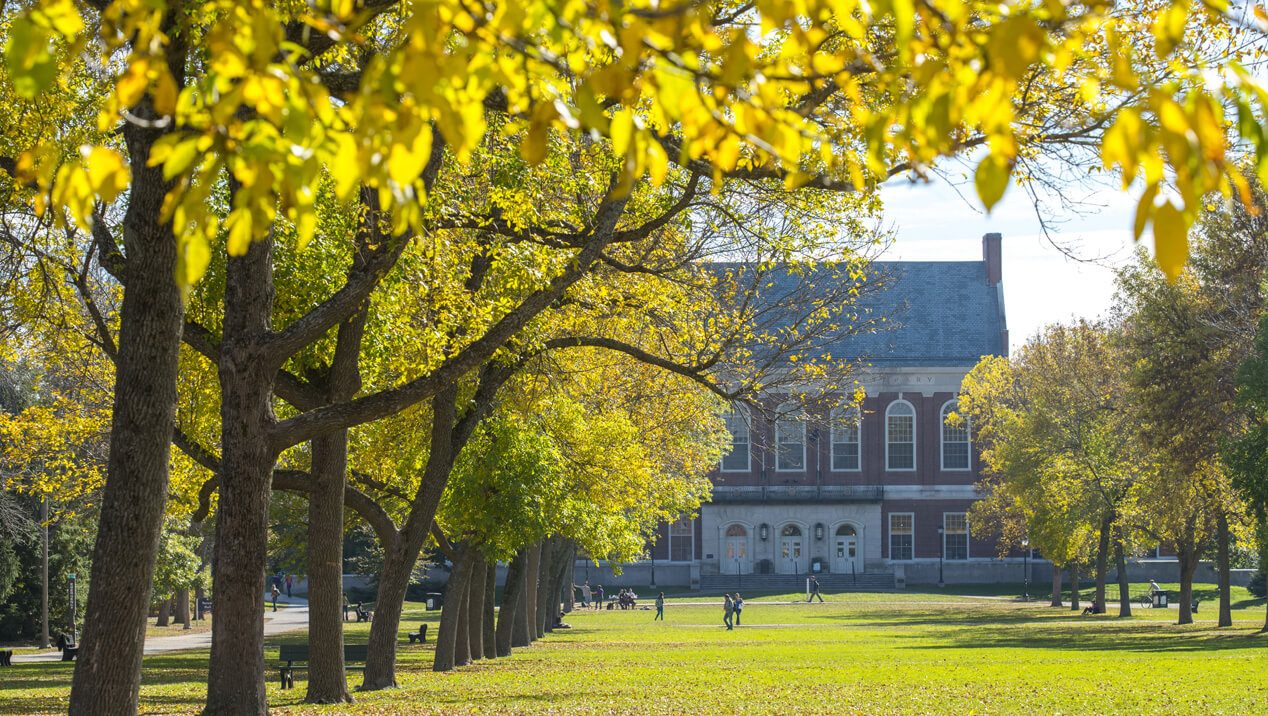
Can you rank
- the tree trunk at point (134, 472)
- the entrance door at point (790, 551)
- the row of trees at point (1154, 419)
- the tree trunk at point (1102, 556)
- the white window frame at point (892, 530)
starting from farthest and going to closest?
1. the entrance door at point (790, 551)
2. the white window frame at point (892, 530)
3. the tree trunk at point (1102, 556)
4. the row of trees at point (1154, 419)
5. the tree trunk at point (134, 472)

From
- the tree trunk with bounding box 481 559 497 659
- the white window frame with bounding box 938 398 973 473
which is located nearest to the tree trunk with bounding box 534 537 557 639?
the tree trunk with bounding box 481 559 497 659

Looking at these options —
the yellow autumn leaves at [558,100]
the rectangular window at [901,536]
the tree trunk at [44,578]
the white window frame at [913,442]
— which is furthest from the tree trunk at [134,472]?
the white window frame at [913,442]

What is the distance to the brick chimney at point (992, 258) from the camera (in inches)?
3317

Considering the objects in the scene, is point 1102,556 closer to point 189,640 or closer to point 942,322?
point 189,640

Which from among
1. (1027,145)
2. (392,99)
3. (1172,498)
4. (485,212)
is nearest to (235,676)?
(485,212)

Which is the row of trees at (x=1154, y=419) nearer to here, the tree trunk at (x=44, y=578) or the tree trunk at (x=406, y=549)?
the tree trunk at (x=406, y=549)

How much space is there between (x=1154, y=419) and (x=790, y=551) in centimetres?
5027

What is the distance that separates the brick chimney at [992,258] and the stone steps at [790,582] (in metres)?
19.1

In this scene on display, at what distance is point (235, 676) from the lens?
12.0 metres

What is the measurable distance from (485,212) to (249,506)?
472 cm

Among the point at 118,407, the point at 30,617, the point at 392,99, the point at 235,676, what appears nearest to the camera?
the point at 392,99

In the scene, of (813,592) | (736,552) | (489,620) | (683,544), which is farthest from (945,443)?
(489,620)

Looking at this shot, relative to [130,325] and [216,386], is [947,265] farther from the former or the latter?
[130,325]

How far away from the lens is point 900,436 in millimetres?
82562
